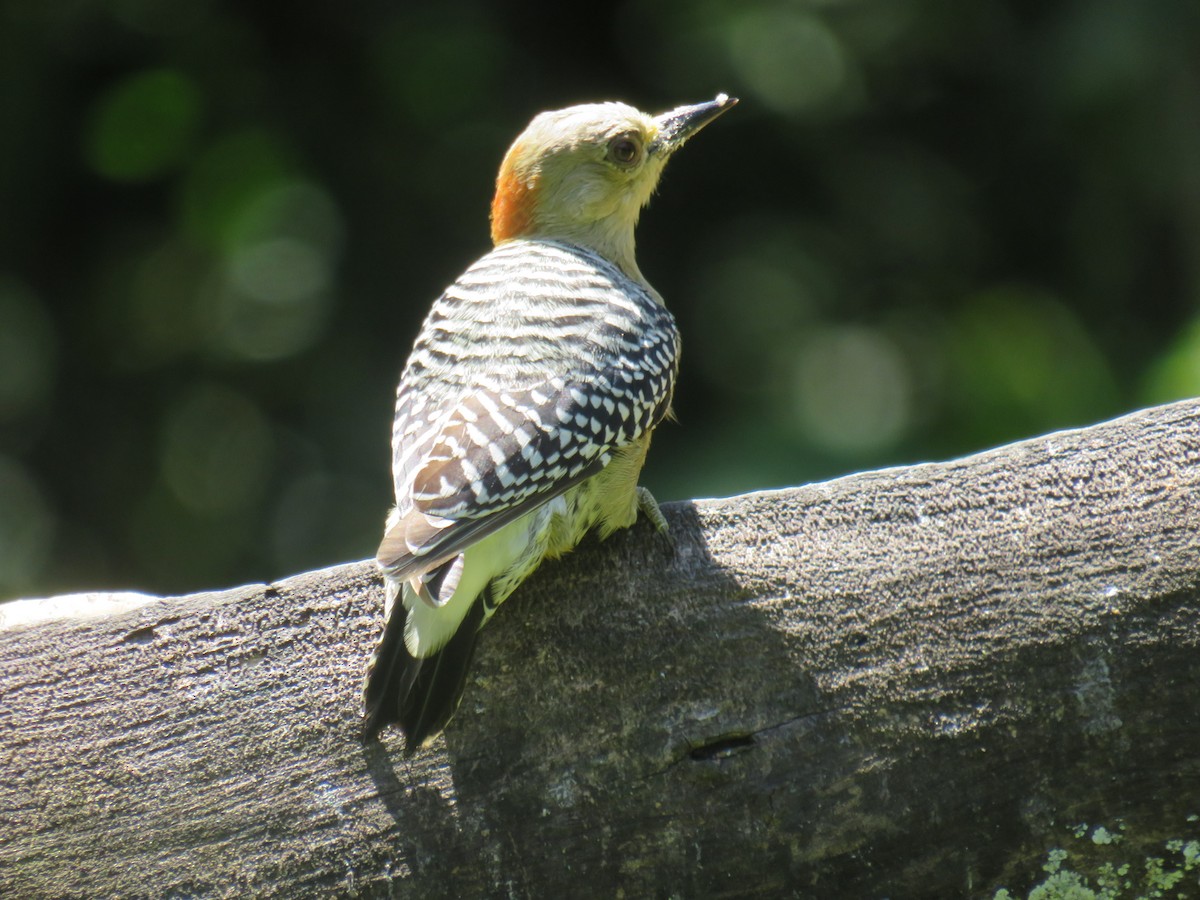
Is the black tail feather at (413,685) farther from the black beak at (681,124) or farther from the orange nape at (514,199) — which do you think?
the black beak at (681,124)

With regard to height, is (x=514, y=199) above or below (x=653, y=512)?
above

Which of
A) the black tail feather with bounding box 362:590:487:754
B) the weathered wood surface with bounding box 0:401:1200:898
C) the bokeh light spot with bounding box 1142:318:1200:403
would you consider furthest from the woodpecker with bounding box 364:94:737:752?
the bokeh light spot with bounding box 1142:318:1200:403

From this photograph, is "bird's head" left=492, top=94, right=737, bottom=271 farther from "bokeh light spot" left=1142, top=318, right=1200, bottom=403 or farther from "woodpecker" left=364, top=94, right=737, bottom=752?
"bokeh light spot" left=1142, top=318, right=1200, bottom=403

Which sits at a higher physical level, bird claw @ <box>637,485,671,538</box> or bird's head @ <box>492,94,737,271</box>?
bird's head @ <box>492,94,737,271</box>

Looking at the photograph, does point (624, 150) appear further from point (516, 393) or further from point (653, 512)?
point (653, 512)

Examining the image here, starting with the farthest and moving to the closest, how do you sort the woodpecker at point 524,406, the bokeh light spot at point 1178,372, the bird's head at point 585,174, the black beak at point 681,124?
the bokeh light spot at point 1178,372
the black beak at point 681,124
the bird's head at point 585,174
the woodpecker at point 524,406

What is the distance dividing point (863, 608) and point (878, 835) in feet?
1.57

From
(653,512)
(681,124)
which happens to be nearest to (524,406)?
(653,512)

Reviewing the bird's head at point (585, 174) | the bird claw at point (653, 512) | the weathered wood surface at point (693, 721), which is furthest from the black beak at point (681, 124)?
the weathered wood surface at point (693, 721)

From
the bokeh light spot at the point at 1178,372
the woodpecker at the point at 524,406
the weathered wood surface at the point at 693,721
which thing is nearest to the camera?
the weathered wood surface at the point at 693,721

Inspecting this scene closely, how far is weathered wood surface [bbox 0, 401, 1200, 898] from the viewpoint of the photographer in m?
2.52

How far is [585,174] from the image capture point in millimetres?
4320

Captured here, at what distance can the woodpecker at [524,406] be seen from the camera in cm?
262

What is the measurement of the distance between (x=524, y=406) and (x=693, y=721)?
880 mm
